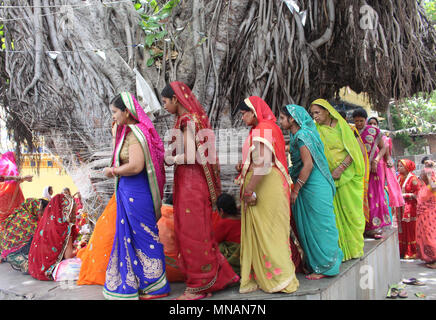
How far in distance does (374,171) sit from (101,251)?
3520 mm

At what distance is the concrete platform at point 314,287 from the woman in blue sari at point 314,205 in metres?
0.16

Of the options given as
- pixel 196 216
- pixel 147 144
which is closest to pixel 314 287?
pixel 196 216

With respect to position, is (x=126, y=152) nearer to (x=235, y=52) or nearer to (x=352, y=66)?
(x=235, y=52)

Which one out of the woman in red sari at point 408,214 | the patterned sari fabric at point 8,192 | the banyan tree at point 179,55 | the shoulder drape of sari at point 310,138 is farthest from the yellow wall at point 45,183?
the shoulder drape of sari at point 310,138

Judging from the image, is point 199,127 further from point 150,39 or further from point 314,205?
point 150,39

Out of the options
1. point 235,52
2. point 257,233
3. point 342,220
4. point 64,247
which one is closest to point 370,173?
point 342,220

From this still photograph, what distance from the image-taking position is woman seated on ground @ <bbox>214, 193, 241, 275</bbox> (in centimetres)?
351

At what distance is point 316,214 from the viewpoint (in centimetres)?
308

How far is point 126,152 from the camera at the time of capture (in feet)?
9.13

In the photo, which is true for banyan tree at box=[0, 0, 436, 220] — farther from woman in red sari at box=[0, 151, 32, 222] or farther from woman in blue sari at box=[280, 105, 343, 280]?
woman in blue sari at box=[280, 105, 343, 280]

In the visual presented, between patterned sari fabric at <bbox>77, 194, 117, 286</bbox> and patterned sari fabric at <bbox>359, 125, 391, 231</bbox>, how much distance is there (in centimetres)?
323

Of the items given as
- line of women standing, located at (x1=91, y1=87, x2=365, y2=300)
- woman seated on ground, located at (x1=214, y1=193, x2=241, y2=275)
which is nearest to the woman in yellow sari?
line of women standing, located at (x1=91, y1=87, x2=365, y2=300)

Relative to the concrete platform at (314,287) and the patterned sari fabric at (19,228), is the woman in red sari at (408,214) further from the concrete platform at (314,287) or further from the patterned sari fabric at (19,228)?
the patterned sari fabric at (19,228)

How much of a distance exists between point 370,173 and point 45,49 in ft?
15.7
